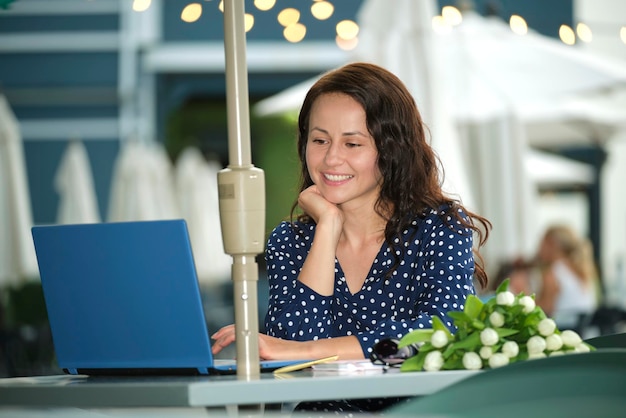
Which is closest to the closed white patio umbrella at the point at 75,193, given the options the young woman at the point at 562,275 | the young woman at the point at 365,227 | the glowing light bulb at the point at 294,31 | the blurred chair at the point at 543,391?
the young woman at the point at 562,275

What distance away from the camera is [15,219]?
29.0ft

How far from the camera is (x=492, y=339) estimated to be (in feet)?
6.53

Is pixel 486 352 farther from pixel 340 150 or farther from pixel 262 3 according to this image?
pixel 262 3

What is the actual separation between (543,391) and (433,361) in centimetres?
44

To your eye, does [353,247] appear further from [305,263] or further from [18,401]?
[18,401]

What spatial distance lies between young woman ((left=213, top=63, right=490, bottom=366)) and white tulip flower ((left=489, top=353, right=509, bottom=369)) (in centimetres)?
56

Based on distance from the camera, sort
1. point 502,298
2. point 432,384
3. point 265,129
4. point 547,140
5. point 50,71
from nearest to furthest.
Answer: point 432,384, point 502,298, point 547,140, point 50,71, point 265,129

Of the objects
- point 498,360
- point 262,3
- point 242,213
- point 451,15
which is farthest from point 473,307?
point 451,15

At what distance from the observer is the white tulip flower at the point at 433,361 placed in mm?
1984

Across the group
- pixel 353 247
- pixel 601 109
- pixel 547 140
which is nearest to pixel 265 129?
pixel 547 140

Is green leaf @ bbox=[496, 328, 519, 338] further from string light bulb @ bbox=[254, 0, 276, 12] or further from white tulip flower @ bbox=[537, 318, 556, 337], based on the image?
string light bulb @ bbox=[254, 0, 276, 12]

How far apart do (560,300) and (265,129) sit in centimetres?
1006

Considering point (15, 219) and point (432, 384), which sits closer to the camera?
point (432, 384)

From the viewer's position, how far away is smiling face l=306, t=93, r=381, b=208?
2805 millimetres
